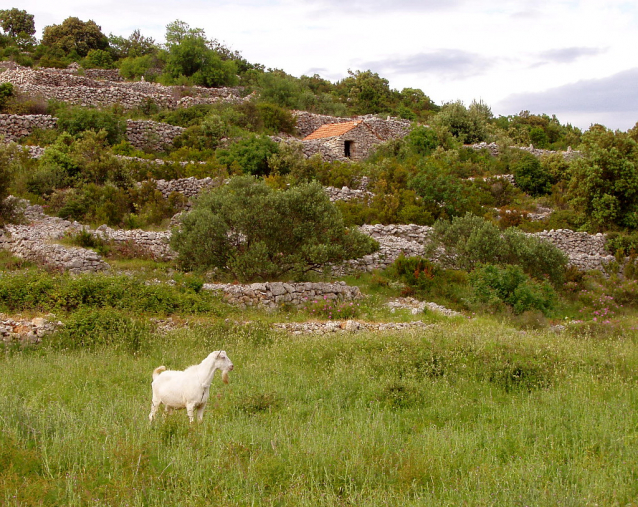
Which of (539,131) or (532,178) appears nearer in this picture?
(532,178)

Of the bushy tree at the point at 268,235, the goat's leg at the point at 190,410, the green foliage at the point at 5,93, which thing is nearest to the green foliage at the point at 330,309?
the bushy tree at the point at 268,235

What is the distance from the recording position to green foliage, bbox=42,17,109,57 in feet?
154

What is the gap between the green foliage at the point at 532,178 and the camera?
29.3 m

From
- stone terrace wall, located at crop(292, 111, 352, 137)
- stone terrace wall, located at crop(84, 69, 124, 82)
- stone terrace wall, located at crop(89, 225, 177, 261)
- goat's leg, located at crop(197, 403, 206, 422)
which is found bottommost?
goat's leg, located at crop(197, 403, 206, 422)

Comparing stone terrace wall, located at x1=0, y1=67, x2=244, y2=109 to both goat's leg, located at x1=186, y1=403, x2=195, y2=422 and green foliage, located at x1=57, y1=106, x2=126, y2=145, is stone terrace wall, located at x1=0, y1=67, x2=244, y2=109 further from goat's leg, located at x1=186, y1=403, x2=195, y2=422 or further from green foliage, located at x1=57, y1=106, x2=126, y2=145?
goat's leg, located at x1=186, y1=403, x2=195, y2=422

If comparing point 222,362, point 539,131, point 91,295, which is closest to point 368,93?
point 539,131

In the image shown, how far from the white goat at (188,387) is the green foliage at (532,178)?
2624 cm

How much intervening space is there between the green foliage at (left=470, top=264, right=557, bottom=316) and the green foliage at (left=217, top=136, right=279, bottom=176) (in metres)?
13.0

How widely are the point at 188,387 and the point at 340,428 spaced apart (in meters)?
1.69

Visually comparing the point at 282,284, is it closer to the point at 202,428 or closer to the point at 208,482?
the point at 202,428

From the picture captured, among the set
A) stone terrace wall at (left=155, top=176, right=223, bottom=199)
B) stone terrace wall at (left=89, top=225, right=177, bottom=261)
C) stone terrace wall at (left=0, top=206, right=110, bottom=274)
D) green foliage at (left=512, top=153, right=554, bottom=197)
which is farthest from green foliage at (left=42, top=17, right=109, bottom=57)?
green foliage at (left=512, top=153, right=554, bottom=197)

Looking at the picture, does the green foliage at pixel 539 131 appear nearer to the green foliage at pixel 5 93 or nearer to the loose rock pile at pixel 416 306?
the loose rock pile at pixel 416 306

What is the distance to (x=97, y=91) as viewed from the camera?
33.8 meters

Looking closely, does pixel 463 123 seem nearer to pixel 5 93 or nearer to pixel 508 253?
pixel 508 253
